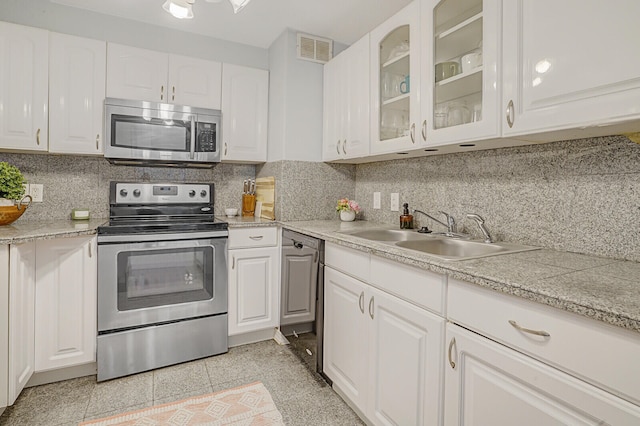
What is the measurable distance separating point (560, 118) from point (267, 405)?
1.83 meters

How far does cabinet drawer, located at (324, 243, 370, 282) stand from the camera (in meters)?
1.60

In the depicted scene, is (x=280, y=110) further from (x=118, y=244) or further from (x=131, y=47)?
(x=118, y=244)

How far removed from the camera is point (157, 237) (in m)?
2.13

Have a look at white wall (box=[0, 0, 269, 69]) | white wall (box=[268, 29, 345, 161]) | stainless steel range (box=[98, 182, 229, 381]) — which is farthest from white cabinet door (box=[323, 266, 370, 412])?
white wall (box=[0, 0, 269, 69])

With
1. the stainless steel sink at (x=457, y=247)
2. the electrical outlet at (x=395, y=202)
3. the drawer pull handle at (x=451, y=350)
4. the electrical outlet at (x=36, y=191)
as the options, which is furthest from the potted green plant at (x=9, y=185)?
→ the drawer pull handle at (x=451, y=350)

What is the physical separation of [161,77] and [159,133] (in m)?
0.44

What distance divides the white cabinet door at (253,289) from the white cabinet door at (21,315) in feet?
3.53

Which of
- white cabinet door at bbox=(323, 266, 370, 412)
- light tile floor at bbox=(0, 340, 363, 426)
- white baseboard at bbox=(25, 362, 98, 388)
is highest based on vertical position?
white cabinet door at bbox=(323, 266, 370, 412)

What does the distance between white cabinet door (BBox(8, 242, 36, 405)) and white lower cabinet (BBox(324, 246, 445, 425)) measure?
153 cm

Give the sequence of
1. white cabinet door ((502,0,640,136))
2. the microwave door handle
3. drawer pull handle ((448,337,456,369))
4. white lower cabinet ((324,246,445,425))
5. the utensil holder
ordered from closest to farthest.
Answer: white cabinet door ((502,0,640,136)) → drawer pull handle ((448,337,456,369)) → white lower cabinet ((324,246,445,425)) → the microwave door handle → the utensil holder

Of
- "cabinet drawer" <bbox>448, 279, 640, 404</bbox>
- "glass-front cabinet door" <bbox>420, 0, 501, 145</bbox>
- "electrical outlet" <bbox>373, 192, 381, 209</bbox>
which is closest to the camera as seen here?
"cabinet drawer" <bbox>448, 279, 640, 404</bbox>

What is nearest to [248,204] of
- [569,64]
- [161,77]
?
[161,77]

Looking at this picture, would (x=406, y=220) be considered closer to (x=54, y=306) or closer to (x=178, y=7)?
(x=178, y=7)

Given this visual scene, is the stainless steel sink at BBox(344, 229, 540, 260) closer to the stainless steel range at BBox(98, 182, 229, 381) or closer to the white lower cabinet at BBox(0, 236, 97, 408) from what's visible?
the stainless steel range at BBox(98, 182, 229, 381)
